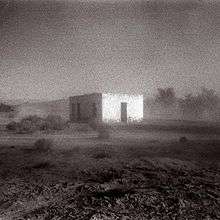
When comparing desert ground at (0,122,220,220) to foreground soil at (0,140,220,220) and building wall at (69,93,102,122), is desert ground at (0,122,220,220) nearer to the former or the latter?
foreground soil at (0,140,220,220)

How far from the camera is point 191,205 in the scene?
195 inches

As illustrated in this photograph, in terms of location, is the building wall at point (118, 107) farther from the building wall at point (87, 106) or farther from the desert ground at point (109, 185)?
the desert ground at point (109, 185)

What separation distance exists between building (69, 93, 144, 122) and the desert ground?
48.3 feet

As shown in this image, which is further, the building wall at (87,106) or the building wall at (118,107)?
the building wall at (87,106)

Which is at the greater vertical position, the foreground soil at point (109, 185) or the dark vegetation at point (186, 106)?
the dark vegetation at point (186, 106)

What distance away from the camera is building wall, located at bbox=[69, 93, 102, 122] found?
82.0ft

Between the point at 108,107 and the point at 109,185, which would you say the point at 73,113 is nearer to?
the point at 108,107

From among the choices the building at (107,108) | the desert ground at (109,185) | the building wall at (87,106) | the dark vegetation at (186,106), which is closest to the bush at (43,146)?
the desert ground at (109,185)

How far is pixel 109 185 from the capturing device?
614cm

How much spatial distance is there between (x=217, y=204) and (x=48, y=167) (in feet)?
15.1

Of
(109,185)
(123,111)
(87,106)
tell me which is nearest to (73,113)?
(87,106)

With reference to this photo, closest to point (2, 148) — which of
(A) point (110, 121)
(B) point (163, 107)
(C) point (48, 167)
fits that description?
(C) point (48, 167)

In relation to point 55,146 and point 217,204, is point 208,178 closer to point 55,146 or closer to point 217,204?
point 217,204

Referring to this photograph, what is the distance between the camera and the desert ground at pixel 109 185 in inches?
187
